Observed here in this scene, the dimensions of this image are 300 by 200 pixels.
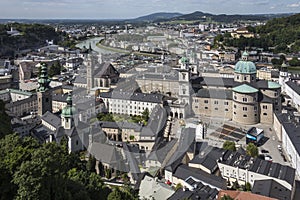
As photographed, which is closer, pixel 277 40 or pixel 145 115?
pixel 145 115

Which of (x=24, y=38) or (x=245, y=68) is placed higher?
(x=24, y=38)

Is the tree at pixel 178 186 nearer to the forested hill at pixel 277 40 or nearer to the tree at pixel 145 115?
the tree at pixel 145 115

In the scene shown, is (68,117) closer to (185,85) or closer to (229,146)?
(229,146)

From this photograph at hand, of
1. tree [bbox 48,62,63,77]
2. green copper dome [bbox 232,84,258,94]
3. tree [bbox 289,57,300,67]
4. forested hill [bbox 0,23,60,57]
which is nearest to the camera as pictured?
green copper dome [bbox 232,84,258,94]

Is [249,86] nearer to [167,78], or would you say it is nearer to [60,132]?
[167,78]

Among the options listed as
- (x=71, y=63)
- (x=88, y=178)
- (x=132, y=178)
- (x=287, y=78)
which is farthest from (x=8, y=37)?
(x=88, y=178)

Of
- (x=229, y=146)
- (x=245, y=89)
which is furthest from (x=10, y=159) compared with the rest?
(x=245, y=89)

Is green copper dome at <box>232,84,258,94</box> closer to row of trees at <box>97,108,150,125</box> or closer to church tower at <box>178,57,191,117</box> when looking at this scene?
church tower at <box>178,57,191,117</box>

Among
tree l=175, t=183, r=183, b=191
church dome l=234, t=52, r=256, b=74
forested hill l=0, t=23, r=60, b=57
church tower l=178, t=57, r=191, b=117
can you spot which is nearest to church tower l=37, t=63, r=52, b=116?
church tower l=178, t=57, r=191, b=117
